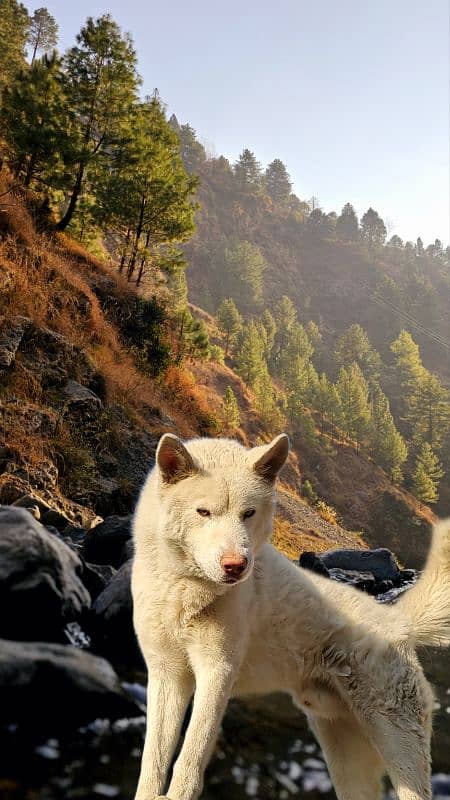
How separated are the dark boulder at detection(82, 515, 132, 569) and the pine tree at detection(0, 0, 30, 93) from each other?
138ft

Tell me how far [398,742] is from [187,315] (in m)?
28.7

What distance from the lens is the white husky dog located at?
3199mm

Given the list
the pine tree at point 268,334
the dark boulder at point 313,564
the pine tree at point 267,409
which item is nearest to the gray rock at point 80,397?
the dark boulder at point 313,564

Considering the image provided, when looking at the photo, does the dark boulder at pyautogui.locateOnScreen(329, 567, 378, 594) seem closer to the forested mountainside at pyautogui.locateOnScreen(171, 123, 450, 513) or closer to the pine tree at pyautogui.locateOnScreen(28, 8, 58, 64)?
the forested mountainside at pyautogui.locateOnScreen(171, 123, 450, 513)

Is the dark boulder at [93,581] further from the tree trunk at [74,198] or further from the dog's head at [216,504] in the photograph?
the tree trunk at [74,198]

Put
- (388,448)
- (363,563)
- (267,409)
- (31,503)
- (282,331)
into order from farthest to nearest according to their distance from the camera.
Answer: (282,331) → (388,448) → (267,409) → (363,563) → (31,503)

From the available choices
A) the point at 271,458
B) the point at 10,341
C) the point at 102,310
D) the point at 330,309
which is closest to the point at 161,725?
the point at 271,458

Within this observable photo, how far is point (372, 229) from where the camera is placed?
176 m

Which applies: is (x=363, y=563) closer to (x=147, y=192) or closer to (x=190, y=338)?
(x=190, y=338)

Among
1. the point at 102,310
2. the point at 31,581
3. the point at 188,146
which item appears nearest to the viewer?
the point at 31,581

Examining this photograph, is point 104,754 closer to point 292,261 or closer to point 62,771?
point 62,771

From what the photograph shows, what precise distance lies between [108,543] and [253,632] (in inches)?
328

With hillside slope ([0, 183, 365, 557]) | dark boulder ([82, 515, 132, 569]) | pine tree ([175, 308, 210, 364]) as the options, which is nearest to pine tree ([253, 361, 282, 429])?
pine tree ([175, 308, 210, 364])

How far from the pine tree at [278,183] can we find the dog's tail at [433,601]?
7045 inches
